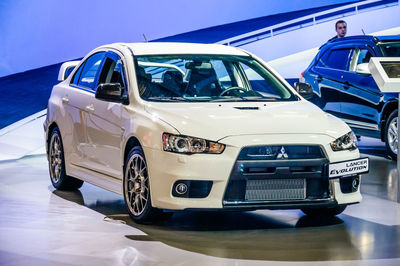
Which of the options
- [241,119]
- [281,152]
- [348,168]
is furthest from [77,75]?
[348,168]

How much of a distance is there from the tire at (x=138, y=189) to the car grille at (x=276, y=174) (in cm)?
73

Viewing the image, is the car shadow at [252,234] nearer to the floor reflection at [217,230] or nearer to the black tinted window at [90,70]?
the floor reflection at [217,230]

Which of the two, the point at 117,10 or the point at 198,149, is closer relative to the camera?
the point at 198,149

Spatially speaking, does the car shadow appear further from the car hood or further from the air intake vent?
the car hood

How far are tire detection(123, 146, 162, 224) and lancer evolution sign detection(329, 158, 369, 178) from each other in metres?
1.48

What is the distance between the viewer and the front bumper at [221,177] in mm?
7598

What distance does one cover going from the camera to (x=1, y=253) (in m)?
7.06

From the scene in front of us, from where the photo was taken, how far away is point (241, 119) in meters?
7.93

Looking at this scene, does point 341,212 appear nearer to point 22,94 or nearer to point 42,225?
point 42,225

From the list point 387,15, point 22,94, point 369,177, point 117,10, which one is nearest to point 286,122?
point 369,177

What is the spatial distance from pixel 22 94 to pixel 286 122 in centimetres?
1441

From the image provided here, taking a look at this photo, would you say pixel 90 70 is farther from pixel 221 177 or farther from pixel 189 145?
pixel 221 177

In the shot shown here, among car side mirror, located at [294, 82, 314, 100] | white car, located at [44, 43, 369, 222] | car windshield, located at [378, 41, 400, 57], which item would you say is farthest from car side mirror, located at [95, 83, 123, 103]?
car windshield, located at [378, 41, 400, 57]

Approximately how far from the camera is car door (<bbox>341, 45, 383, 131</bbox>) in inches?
531
